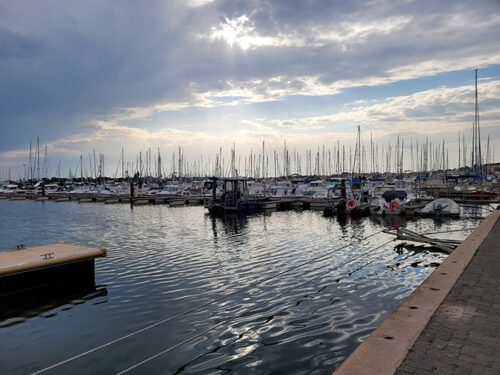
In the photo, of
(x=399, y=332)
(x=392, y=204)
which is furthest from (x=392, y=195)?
(x=399, y=332)

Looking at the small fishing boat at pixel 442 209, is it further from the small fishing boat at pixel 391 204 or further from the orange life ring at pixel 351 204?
the orange life ring at pixel 351 204

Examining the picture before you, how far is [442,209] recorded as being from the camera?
3594cm

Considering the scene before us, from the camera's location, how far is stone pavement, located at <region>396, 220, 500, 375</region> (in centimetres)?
444

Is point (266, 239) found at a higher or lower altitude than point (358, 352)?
lower

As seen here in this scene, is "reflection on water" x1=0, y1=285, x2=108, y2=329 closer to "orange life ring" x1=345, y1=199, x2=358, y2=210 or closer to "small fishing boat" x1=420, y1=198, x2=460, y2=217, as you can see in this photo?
"orange life ring" x1=345, y1=199, x2=358, y2=210

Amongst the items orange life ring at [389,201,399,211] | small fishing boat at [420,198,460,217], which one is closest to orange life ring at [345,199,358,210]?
orange life ring at [389,201,399,211]

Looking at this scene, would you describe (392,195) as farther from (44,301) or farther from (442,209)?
(44,301)

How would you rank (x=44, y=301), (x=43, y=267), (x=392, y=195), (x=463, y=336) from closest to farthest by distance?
1. (x=463, y=336)
2. (x=44, y=301)
3. (x=43, y=267)
4. (x=392, y=195)

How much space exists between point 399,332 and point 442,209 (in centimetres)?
3506

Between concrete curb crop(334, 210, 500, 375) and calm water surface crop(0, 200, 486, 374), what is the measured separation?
5.56 ft

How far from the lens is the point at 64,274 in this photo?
1233 cm

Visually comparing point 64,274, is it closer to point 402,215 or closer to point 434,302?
point 434,302

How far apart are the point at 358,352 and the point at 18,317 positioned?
967cm

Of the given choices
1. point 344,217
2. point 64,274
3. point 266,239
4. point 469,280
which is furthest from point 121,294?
point 344,217
